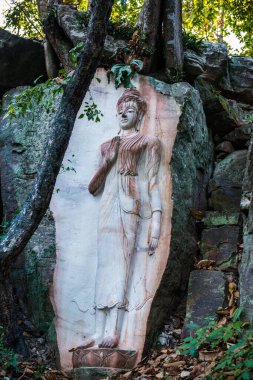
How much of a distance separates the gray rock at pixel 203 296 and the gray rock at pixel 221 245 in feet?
1.08

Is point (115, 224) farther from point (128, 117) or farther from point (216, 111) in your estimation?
point (216, 111)

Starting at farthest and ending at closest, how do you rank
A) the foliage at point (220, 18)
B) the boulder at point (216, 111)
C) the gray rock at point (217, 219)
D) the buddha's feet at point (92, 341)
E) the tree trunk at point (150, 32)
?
the foliage at point (220, 18) → the boulder at point (216, 111) → the tree trunk at point (150, 32) → the gray rock at point (217, 219) → the buddha's feet at point (92, 341)

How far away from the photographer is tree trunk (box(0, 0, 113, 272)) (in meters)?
6.12

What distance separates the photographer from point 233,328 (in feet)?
19.0

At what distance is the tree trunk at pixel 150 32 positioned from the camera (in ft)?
28.6

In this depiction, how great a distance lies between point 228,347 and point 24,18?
7654 millimetres

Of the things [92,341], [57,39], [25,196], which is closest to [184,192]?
[25,196]

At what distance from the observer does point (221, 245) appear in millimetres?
7645

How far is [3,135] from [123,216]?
243 centimetres

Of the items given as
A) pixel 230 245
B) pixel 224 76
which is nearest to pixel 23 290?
pixel 230 245

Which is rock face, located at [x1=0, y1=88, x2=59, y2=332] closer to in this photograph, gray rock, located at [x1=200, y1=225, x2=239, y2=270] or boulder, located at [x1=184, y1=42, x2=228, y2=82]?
gray rock, located at [x1=200, y1=225, x2=239, y2=270]

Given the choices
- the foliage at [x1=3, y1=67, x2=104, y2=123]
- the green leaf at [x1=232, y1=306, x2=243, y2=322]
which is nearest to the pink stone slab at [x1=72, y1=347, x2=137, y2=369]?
the green leaf at [x1=232, y1=306, x2=243, y2=322]

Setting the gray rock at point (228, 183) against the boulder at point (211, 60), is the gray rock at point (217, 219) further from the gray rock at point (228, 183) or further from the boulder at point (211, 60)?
the boulder at point (211, 60)

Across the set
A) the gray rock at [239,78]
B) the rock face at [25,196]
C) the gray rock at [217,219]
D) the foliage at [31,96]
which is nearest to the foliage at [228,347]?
the gray rock at [217,219]
